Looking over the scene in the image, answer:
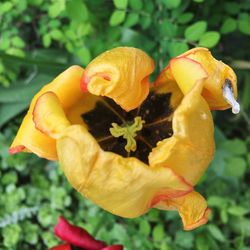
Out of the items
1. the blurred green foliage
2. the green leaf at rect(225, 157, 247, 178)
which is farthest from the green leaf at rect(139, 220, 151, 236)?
the green leaf at rect(225, 157, 247, 178)

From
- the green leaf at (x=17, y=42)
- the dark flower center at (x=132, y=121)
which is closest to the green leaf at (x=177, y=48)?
the dark flower center at (x=132, y=121)

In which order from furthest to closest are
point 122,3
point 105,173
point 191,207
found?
point 122,3, point 191,207, point 105,173

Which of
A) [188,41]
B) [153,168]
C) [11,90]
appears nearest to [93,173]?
[153,168]

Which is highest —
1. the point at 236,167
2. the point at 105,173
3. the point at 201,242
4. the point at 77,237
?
the point at 105,173

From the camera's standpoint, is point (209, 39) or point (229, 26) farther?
point (229, 26)

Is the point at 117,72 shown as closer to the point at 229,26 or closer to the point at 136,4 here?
the point at 136,4

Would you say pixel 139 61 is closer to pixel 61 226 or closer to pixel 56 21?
pixel 61 226

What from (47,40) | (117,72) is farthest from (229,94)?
(47,40)
